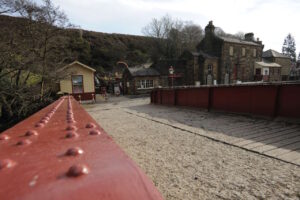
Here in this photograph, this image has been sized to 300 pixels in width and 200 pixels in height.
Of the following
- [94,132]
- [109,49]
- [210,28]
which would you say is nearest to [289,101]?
[94,132]

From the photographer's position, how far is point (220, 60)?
32844mm

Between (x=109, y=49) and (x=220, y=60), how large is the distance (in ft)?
90.9

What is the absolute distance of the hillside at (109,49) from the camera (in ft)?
140

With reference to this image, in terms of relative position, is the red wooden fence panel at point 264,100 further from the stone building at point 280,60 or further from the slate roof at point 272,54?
the slate roof at point 272,54

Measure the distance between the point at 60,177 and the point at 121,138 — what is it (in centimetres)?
501

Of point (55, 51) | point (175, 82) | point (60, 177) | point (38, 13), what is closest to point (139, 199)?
point (60, 177)

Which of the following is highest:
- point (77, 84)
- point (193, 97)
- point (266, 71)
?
point (266, 71)

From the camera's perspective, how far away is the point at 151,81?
28.6m

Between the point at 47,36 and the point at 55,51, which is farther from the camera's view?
the point at 55,51

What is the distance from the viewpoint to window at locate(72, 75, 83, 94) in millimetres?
21750

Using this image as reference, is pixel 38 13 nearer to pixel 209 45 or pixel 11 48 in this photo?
pixel 11 48

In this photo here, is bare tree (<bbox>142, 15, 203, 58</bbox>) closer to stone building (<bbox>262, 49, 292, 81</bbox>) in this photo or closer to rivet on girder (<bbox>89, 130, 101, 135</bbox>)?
stone building (<bbox>262, 49, 292, 81</bbox>)

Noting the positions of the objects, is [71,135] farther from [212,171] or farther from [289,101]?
[289,101]

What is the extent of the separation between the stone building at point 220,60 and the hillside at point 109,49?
17.2 metres
